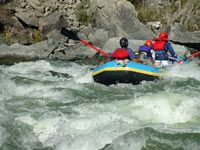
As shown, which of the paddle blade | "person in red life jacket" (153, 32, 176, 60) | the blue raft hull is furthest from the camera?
the paddle blade

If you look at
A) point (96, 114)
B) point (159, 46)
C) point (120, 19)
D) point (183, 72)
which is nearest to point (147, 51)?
point (159, 46)

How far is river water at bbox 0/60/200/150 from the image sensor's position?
23.3 feet

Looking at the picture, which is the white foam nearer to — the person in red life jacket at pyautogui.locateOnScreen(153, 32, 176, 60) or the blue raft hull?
the person in red life jacket at pyautogui.locateOnScreen(153, 32, 176, 60)

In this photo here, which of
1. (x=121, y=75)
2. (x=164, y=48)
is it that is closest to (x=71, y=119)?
(x=121, y=75)

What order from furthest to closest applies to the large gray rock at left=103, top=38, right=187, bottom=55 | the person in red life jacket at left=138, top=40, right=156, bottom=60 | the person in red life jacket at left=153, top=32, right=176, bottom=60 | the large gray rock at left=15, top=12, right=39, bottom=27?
the large gray rock at left=15, top=12, right=39, bottom=27, the large gray rock at left=103, top=38, right=187, bottom=55, the person in red life jacket at left=153, top=32, right=176, bottom=60, the person in red life jacket at left=138, top=40, right=156, bottom=60

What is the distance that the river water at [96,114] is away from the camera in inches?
280

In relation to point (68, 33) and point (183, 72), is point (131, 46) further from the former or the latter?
point (183, 72)

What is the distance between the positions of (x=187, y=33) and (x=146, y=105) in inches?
389

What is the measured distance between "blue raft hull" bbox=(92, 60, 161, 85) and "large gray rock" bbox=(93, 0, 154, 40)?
6840mm

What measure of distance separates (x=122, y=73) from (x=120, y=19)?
323 inches

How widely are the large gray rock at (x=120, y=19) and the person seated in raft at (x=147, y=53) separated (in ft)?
16.9

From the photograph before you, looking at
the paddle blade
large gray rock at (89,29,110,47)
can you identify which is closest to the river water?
the paddle blade

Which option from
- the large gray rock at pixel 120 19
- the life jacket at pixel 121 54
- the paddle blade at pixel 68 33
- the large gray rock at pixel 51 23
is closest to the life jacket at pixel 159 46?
the life jacket at pixel 121 54

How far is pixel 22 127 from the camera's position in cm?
768
